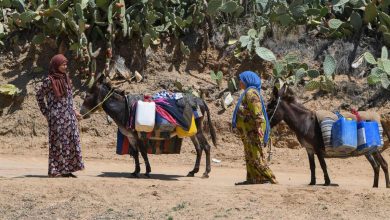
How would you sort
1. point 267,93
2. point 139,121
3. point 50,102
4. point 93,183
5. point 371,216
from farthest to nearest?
point 267,93 → point 139,121 → point 50,102 → point 93,183 → point 371,216

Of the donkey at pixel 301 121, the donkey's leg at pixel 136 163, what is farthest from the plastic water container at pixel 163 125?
the donkey at pixel 301 121

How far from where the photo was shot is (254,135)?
12055mm

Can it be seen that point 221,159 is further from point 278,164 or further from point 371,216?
point 371,216

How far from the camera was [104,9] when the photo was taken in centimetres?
1883

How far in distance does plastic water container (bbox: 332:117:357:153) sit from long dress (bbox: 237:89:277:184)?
1.27 metres

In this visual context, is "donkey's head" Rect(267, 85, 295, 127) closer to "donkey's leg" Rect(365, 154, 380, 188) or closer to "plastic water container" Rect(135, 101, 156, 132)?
"donkey's leg" Rect(365, 154, 380, 188)

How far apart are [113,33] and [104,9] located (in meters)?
0.64

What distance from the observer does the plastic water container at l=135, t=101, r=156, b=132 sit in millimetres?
13297

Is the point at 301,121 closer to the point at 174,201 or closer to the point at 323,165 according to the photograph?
the point at 323,165

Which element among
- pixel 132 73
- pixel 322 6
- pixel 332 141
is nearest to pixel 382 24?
pixel 322 6

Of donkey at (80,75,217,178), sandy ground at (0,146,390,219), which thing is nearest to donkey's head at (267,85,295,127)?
sandy ground at (0,146,390,219)

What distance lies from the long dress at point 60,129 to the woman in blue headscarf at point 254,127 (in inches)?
95.0

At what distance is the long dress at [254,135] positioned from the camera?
12.0 meters

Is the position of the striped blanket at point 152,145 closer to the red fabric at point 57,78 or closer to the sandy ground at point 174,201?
the sandy ground at point 174,201
